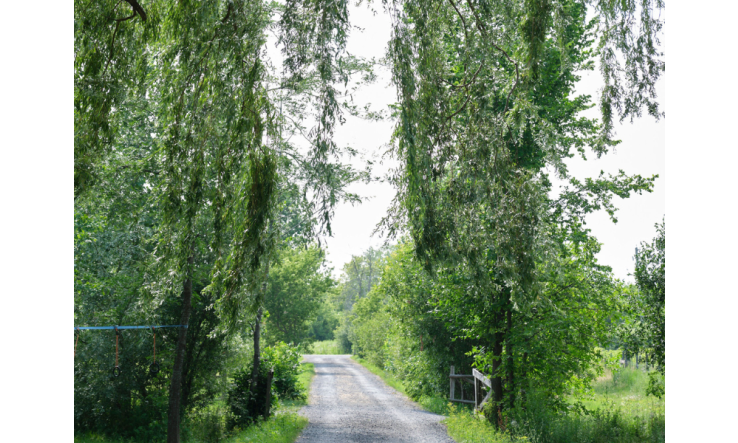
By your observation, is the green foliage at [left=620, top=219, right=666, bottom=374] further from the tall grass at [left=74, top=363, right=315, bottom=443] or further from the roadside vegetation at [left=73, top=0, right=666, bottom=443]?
the tall grass at [left=74, top=363, right=315, bottom=443]

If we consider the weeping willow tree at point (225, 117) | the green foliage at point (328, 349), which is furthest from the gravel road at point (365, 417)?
the green foliage at point (328, 349)

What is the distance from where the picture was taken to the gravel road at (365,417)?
10.7m

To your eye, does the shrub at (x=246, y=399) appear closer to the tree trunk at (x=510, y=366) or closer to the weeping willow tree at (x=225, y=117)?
the tree trunk at (x=510, y=366)

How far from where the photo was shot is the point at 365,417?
13344mm

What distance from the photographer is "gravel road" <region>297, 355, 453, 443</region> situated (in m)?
10.7

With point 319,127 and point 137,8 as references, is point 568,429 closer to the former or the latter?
point 319,127

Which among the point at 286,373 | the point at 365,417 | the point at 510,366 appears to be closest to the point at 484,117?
the point at 510,366

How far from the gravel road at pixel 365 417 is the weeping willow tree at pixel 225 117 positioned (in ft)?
23.6

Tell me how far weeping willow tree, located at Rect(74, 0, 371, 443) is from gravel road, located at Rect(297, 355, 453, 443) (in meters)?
7.20

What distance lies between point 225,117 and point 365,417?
429 inches

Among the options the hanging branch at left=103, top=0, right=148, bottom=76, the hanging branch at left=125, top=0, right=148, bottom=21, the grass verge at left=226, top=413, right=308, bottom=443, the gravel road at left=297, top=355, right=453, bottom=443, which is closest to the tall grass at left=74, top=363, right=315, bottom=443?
the grass verge at left=226, top=413, right=308, bottom=443

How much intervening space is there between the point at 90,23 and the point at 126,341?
7.34 metres
